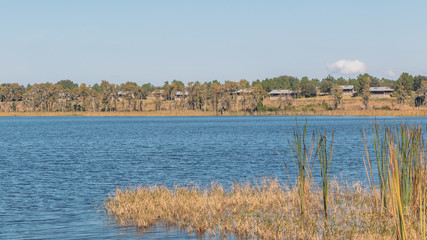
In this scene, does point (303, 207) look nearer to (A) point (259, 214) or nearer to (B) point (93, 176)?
(A) point (259, 214)

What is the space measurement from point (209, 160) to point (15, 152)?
23.0 metres

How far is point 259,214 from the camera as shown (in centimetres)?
1666

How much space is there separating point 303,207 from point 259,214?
4.70ft

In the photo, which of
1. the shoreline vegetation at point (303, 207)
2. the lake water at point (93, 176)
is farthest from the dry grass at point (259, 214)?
the lake water at point (93, 176)

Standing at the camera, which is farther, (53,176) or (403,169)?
(53,176)

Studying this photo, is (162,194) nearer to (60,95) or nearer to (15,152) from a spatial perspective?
(15,152)

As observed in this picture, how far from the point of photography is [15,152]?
178ft

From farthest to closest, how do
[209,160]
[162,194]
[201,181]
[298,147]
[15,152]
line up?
1. [15,152]
2. [209,160]
3. [201,181]
4. [162,194]
5. [298,147]

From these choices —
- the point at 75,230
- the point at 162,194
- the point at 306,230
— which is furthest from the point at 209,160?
the point at 306,230

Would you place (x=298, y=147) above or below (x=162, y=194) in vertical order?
above

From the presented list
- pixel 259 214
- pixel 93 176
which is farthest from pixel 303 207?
pixel 93 176

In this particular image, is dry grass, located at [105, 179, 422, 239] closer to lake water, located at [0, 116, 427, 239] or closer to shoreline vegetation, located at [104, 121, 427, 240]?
shoreline vegetation, located at [104, 121, 427, 240]

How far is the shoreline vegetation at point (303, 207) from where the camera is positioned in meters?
13.5

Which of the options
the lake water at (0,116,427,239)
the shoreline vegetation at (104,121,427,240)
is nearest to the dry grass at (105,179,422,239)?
the shoreline vegetation at (104,121,427,240)
